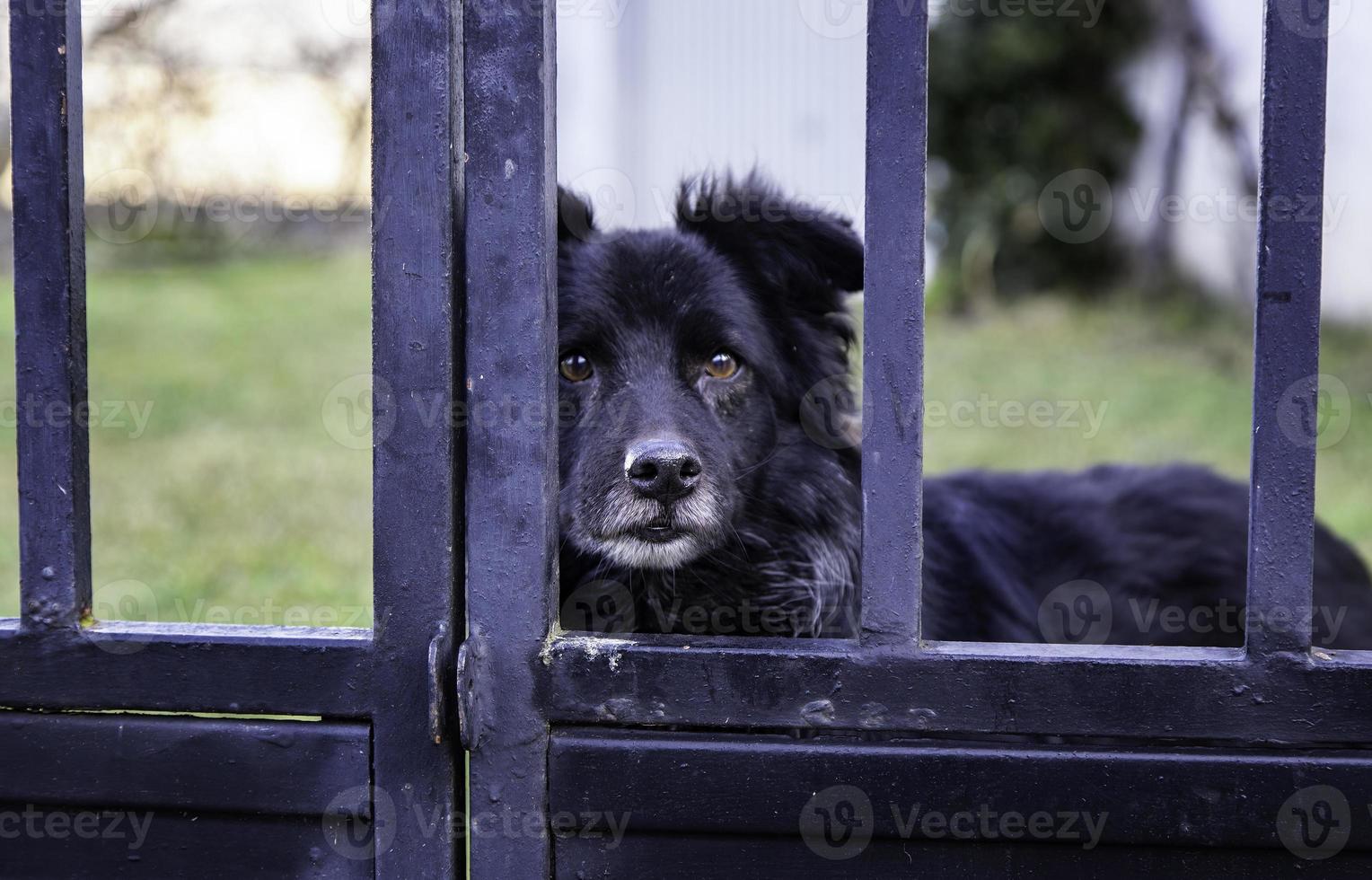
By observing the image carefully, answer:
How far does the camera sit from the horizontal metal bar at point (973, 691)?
1.63 meters

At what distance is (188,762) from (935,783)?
1182mm

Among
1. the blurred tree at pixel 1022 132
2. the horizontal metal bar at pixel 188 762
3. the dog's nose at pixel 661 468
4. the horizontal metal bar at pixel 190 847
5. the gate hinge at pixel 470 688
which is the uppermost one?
the blurred tree at pixel 1022 132

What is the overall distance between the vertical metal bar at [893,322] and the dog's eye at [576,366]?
129cm

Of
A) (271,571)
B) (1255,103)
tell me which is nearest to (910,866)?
(271,571)

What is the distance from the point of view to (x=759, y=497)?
299 centimetres

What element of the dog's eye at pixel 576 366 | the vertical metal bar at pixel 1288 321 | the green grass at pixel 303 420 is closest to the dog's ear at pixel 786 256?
the dog's eye at pixel 576 366

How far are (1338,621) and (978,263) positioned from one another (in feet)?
30.8

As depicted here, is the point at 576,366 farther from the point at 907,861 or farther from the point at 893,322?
the point at 907,861

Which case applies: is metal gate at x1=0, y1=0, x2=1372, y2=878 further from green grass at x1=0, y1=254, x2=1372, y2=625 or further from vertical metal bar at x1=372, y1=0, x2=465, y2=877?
green grass at x1=0, y1=254, x2=1372, y2=625

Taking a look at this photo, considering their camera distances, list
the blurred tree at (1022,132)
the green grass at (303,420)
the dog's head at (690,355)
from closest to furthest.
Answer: the dog's head at (690,355) → the green grass at (303,420) → the blurred tree at (1022,132)

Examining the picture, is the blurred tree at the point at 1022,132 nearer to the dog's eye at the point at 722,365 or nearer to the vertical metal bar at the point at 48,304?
the dog's eye at the point at 722,365

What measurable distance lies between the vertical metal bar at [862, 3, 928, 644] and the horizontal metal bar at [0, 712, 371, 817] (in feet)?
2.84

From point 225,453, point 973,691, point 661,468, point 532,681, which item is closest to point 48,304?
point 532,681

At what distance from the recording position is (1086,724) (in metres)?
1.67
